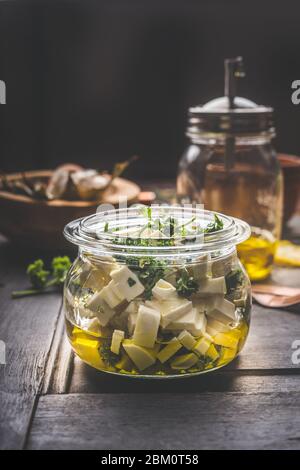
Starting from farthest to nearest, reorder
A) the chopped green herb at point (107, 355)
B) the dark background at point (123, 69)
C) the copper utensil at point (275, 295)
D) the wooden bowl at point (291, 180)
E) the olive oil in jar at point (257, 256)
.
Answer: the dark background at point (123, 69)
the wooden bowl at point (291, 180)
the olive oil in jar at point (257, 256)
the copper utensil at point (275, 295)
the chopped green herb at point (107, 355)

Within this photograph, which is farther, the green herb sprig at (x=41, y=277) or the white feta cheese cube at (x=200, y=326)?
the green herb sprig at (x=41, y=277)

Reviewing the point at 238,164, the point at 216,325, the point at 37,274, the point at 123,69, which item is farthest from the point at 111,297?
the point at 123,69

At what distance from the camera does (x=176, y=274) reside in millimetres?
741

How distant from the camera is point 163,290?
72cm

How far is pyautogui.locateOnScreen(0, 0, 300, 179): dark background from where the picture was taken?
2246 mm

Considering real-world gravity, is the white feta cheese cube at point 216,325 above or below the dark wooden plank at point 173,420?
above

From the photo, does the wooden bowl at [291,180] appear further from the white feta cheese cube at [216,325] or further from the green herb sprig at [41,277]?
the white feta cheese cube at [216,325]

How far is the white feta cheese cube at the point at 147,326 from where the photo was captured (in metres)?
0.70

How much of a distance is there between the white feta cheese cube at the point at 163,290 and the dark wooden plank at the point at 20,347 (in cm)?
18

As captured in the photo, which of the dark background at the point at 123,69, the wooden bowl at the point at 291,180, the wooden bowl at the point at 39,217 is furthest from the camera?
the dark background at the point at 123,69

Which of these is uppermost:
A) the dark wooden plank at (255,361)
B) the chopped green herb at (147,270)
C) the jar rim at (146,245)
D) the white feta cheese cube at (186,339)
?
the jar rim at (146,245)

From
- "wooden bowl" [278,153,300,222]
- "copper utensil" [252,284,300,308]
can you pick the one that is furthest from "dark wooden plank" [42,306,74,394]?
"wooden bowl" [278,153,300,222]

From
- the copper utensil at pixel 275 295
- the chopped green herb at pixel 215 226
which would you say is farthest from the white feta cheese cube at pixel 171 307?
the copper utensil at pixel 275 295

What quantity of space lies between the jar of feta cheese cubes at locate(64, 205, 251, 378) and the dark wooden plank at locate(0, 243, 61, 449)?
0.07 m
